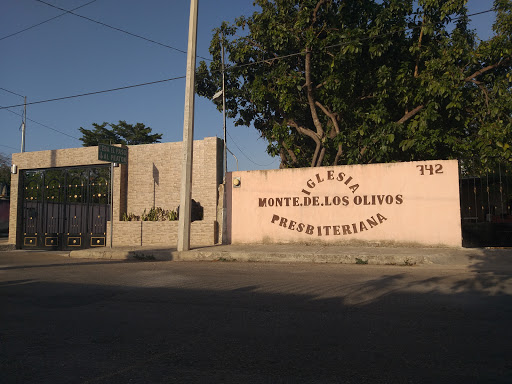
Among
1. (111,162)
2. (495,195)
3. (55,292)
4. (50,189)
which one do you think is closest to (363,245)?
(495,195)

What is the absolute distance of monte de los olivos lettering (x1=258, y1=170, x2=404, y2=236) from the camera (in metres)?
11.9

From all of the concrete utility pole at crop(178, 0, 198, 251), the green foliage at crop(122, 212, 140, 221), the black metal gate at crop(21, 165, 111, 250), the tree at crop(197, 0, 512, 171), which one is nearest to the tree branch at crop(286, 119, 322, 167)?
the tree at crop(197, 0, 512, 171)

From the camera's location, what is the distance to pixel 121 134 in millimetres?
42125

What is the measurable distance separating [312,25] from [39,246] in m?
13.8

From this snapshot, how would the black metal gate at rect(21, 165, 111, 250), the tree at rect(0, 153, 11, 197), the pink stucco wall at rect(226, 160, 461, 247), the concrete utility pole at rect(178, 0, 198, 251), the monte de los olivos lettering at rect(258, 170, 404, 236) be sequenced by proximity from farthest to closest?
the tree at rect(0, 153, 11, 197), the black metal gate at rect(21, 165, 111, 250), the monte de los olivos lettering at rect(258, 170, 404, 236), the concrete utility pole at rect(178, 0, 198, 251), the pink stucco wall at rect(226, 160, 461, 247)

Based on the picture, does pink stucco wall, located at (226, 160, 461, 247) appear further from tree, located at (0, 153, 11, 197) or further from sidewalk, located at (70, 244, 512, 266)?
tree, located at (0, 153, 11, 197)

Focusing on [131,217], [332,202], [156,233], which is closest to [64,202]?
[131,217]

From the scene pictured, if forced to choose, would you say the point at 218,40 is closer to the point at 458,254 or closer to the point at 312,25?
the point at 312,25

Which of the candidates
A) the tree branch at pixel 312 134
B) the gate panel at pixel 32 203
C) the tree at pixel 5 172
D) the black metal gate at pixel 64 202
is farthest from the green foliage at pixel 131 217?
the tree at pixel 5 172

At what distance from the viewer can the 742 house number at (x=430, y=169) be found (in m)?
11.3

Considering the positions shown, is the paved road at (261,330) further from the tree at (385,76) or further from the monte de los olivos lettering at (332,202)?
the tree at (385,76)

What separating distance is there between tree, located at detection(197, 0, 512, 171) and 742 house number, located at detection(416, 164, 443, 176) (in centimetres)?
104

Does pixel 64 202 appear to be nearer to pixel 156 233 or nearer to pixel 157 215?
pixel 157 215

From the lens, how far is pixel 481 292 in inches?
233
